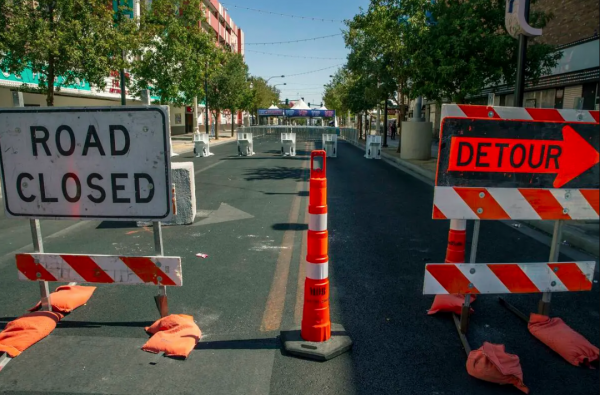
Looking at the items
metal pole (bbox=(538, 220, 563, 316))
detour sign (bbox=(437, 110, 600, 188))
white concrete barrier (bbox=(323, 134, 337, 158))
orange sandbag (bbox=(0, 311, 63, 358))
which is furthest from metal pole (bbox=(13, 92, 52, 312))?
white concrete barrier (bbox=(323, 134, 337, 158))

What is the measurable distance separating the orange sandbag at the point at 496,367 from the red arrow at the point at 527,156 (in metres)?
1.36

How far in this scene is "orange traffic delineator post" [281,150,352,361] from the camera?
10.7 feet

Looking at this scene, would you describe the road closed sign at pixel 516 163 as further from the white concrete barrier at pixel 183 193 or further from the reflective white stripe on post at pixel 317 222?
the white concrete barrier at pixel 183 193

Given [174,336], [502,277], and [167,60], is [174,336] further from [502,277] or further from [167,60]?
[167,60]

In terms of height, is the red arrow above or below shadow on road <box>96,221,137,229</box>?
above

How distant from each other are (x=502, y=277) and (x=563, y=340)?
64cm

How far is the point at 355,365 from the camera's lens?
3.17 m

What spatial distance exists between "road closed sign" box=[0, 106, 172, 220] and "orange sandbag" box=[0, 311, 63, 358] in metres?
0.90

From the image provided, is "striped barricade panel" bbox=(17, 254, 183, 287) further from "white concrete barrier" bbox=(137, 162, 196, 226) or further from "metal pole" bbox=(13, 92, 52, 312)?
"white concrete barrier" bbox=(137, 162, 196, 226)

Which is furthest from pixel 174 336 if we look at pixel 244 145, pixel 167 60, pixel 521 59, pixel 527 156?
pixel 167 60

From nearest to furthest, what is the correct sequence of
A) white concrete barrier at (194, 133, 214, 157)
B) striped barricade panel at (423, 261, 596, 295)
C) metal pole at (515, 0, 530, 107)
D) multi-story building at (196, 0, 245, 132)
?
striped barricade panel at (423, 261, 596, 295), metal pole at (515, 0, 530, 107), white concrete barrier at (194, 133, 214, 157), multi-story building at (196, 0, 245, 132)

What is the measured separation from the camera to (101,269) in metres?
3.59

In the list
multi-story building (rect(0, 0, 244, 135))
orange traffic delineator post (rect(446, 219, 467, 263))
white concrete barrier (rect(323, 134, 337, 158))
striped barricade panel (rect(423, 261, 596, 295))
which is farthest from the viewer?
white concrete barrier (rect(323, 134, 337, 158))

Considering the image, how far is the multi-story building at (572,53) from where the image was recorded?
15.3 meters
